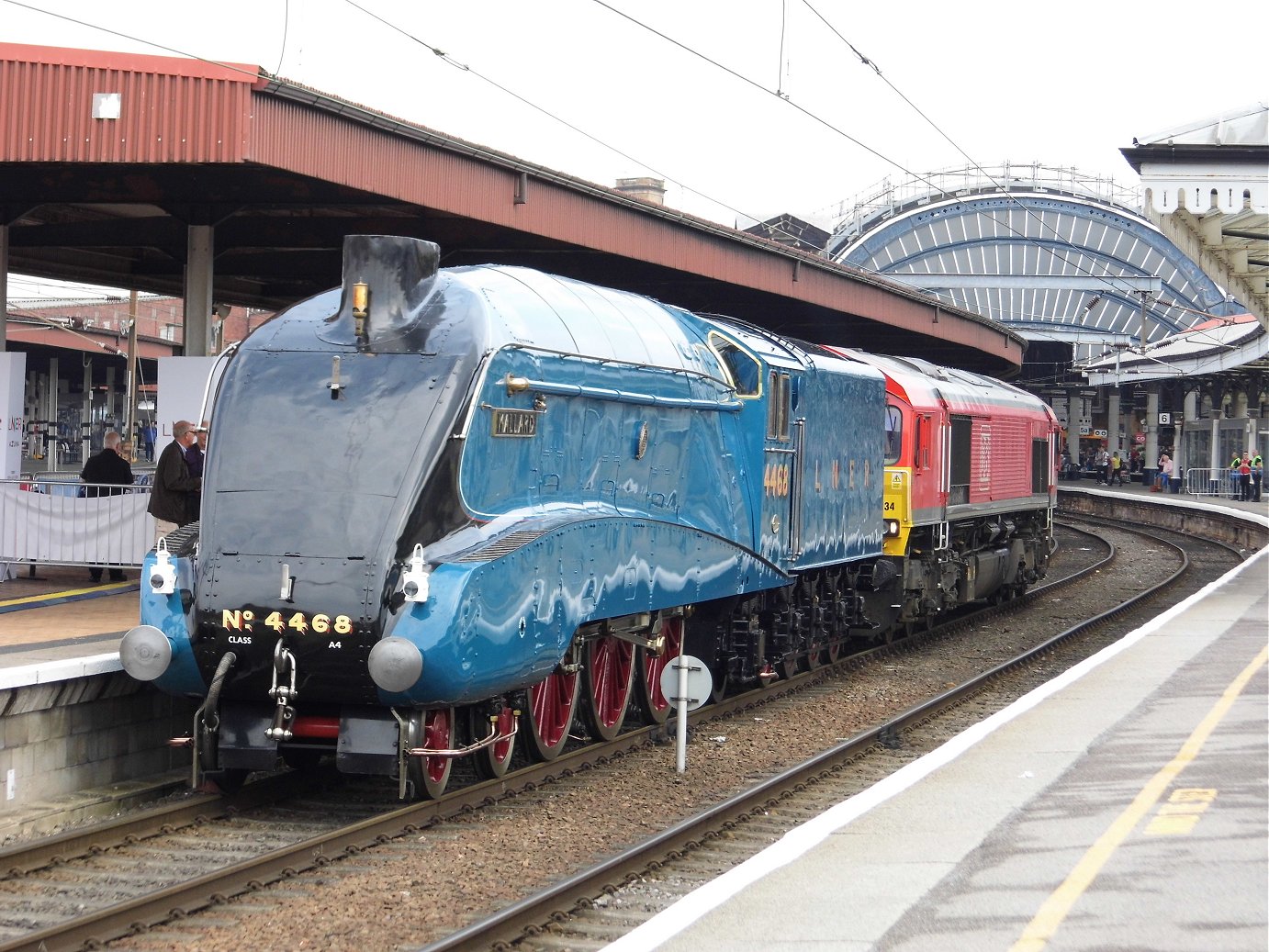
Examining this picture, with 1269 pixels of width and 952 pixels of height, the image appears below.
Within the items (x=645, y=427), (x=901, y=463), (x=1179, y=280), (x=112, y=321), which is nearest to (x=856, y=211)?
(x=1179, y=280)

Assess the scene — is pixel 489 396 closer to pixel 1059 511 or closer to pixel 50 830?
pixel 50 830

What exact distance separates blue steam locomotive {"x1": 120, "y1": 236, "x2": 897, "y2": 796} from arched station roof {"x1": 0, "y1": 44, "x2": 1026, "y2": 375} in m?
4.40

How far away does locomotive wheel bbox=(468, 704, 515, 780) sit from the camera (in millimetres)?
10477

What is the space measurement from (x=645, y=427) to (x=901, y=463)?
26.2 feet

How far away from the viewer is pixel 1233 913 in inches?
244

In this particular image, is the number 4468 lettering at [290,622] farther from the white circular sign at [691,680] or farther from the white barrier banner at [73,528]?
the white barrier banner at [73,528]

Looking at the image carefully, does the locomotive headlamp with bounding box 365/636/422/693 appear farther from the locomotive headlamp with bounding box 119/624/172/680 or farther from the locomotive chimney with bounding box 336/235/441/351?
the locomotive chimney with bounding box 336/235/441/351

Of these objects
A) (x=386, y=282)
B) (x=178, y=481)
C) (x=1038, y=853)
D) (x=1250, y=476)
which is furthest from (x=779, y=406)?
(x=1250, y=476)

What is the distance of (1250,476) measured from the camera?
46969mm

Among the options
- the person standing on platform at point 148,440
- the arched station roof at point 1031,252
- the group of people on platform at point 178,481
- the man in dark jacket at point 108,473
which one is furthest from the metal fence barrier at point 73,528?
the arched station roof at point 1031,252

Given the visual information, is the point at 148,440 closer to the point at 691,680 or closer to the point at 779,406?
the point at 779,406

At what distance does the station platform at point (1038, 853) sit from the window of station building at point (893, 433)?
8197 mm

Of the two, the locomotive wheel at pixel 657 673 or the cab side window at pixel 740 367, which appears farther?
the cab side window at pixel 740 367

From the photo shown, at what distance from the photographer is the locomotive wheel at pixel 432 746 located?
9695 millimetres
